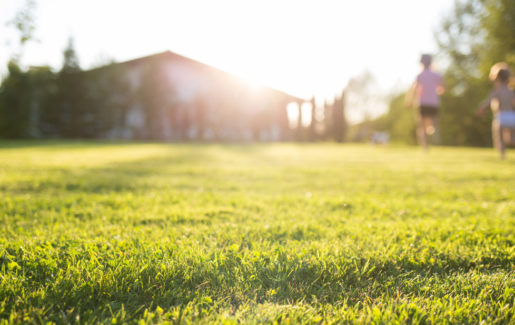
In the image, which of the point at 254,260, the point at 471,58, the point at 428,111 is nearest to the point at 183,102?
the point at 428,111

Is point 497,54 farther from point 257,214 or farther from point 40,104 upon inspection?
point 40,104

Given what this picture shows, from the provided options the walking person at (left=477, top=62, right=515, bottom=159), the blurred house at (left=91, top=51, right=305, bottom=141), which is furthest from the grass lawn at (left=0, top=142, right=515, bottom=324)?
the blurred house at (left=91, top=51, right=305, bottom=141)

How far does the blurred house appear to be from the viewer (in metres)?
19.3

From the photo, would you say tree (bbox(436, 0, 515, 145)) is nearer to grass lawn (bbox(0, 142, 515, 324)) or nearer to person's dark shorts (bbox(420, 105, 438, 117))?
person's dark shorts (bbox(420, 105, 438, 117))

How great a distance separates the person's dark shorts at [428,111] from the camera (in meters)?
8.66

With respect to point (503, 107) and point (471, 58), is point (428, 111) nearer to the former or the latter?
point (503, 107)

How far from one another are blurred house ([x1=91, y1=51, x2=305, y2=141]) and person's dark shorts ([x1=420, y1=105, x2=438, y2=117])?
14.1 meters

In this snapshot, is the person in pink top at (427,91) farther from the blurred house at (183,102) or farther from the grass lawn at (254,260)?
the blurred house at (183,102)

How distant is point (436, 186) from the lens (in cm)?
384

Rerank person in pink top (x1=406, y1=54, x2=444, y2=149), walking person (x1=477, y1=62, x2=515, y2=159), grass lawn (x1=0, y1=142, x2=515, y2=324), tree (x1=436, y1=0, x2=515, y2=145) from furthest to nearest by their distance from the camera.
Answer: tree (x1=436, y1=0, x2=515, y2=145)
person in pink top (x1=406, y1=54, x2=444, y2=149)
walking person (x1=477, y1=62, x2=515, y2=159)
grass lawn (x1=0, y1=142, x2=515, y2=324)

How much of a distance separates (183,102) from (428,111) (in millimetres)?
16918

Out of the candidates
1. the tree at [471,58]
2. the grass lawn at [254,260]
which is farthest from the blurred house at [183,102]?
the grass lawn at [254,260]

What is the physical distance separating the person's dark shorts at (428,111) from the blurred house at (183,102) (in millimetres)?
14131

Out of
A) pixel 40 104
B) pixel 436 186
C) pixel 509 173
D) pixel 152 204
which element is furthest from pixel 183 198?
pixel 40 104
